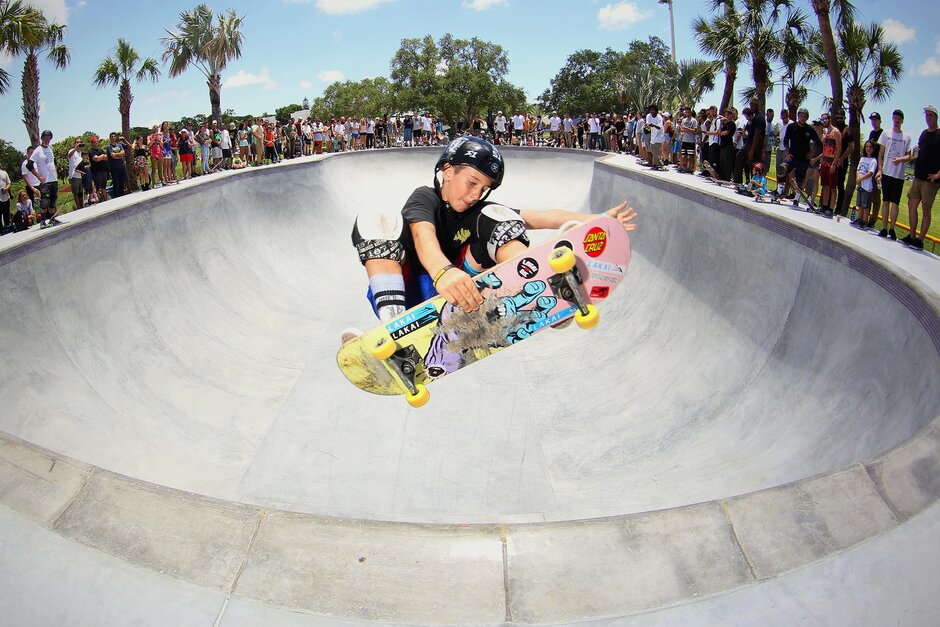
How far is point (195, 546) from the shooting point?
270 centimetres

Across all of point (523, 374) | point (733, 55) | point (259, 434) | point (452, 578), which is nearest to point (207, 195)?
point (259, 434)

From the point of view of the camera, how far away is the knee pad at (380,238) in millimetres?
4383

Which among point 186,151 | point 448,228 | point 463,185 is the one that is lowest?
point 448,228

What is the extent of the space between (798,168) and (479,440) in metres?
7.57

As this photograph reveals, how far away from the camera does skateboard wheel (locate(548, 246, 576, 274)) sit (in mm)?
3934

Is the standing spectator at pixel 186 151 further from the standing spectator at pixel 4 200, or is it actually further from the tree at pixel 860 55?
the tree at pixel 860 55

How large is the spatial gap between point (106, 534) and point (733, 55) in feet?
80.3

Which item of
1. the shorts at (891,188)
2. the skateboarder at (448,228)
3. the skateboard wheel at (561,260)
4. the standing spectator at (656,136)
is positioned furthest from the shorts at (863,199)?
the standing spectator at (656,136)

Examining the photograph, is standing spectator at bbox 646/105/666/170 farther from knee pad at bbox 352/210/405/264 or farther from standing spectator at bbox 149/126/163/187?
knee pad at bbox 352/210/405/264

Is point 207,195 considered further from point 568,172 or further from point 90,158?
point 568,172

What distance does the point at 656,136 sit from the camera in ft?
51.5

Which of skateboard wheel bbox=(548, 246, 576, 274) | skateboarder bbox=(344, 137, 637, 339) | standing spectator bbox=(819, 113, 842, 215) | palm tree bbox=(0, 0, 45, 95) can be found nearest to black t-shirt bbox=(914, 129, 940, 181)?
standing spectator bbox=(819, 113, 842, 215)

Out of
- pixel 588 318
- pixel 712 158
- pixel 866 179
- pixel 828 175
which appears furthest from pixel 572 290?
pixel 712 158

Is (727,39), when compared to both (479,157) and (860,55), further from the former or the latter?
(479,157)
